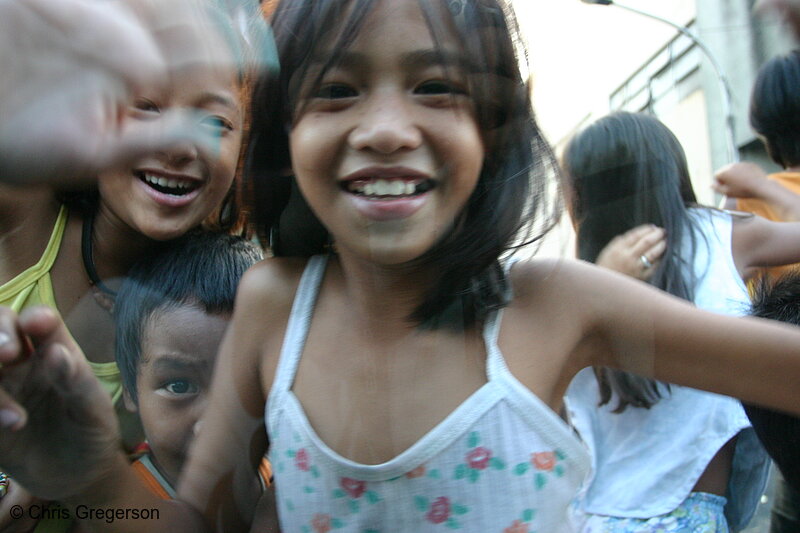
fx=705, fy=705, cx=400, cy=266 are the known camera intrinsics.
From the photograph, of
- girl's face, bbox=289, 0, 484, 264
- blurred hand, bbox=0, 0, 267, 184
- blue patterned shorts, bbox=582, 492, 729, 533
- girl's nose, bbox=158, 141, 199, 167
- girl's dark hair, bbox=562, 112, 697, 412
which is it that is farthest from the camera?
blue patterned shorts, bbox=582, 492, 729, 533

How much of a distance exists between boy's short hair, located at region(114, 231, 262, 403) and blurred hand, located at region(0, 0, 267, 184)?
28 centimetres

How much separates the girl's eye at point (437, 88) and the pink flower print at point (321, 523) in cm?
52

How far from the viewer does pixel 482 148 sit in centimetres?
84

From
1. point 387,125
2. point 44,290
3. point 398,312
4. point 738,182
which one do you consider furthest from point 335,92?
point 738,182

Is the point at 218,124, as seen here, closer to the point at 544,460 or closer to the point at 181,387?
the point at 181,387

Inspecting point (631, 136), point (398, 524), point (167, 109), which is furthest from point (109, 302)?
point (631, 136)

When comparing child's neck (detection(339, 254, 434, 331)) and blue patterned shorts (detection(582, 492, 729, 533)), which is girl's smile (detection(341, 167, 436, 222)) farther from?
blue patterned shorts (detection(582, 492, 729, 533))

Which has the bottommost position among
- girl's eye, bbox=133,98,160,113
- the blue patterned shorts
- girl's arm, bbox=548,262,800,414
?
the blue patterned shorts

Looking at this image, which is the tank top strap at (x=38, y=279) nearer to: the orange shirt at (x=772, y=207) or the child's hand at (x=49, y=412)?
the child's hand at (x=49, y=412)

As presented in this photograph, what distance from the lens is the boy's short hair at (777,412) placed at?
0.90m

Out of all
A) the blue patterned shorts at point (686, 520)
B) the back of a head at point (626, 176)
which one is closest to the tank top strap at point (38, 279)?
the back of a head at point (626, 176)

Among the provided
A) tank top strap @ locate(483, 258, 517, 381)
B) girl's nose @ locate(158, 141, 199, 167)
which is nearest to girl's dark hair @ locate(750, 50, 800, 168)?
tank top strap @ locate(483, 258, 517, 381)

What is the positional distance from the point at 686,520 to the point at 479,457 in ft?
1.12

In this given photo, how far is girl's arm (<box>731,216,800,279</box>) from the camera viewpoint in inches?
34.6
